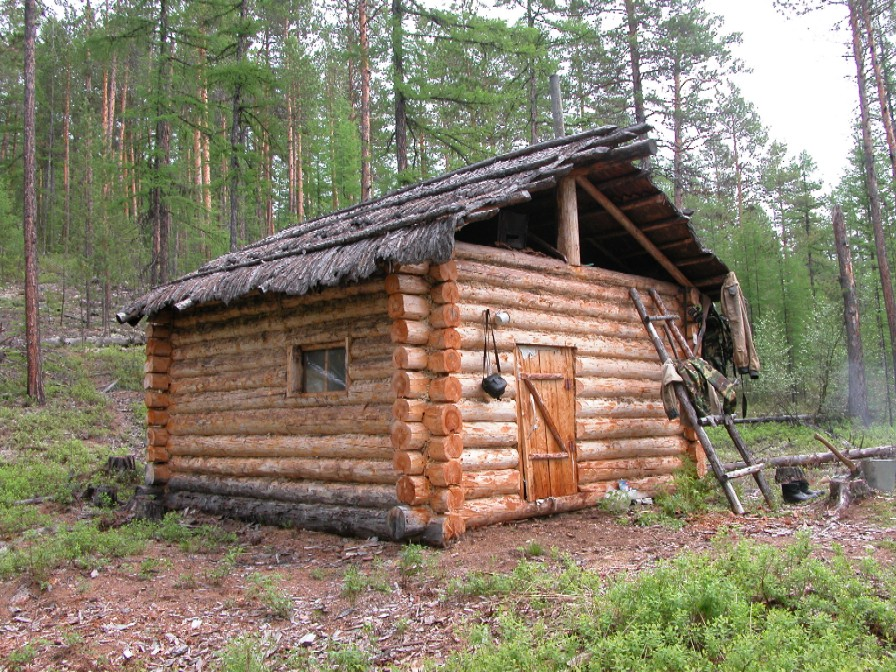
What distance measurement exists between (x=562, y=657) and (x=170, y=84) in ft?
66.0

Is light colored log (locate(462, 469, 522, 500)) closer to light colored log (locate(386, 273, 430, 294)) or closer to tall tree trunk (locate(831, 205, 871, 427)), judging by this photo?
light colored log (locate(386, 273, 430, 294))

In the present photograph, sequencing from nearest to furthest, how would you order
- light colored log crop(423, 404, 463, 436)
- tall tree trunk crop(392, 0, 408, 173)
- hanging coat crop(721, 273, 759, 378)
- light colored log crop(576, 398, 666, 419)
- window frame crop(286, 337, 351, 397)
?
light colored log crop(423, 404, 463, 436) < window frame crop(286, 337, 351, 397) < light colored log crop(576, 398, 666, 419) < hanging coat crop(721, 273, 759, 378) < tall tree trunk crop(392, 0, 408, 173)

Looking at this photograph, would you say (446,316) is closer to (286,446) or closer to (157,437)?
(286,446)

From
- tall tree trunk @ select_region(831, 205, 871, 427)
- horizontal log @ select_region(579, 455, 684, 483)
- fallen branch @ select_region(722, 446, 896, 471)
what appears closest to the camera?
horizontal log @ select_region(579, 455, 684, 483)

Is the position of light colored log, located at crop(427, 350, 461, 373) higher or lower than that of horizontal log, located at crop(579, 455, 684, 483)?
higher

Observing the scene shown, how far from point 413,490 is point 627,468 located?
3.80 metres

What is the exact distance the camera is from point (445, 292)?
8.02 m

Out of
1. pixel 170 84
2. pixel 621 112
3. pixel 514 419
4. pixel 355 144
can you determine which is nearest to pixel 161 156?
pixel 170 84

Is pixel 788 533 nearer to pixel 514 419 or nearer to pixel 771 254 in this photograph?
pixel 514 419

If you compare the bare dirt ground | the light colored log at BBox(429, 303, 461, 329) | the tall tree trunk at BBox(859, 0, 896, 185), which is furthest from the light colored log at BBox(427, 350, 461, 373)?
the tall tree trunk at BBox(859, 0, 896, 185)

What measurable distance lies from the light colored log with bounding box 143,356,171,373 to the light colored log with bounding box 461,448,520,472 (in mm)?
6094

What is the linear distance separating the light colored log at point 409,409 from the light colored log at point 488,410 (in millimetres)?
446

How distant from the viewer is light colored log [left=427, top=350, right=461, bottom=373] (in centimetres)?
789

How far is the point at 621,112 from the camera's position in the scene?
942 inches
